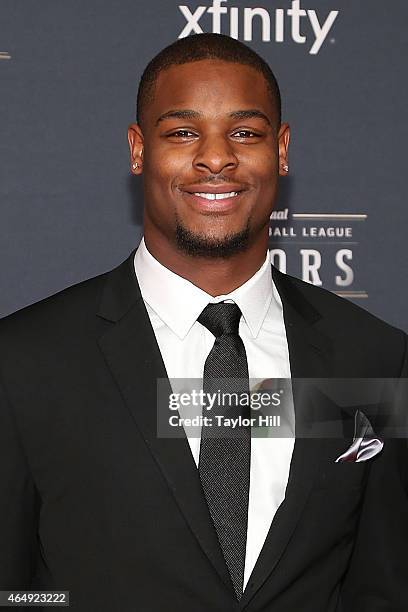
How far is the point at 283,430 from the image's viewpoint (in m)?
2.08

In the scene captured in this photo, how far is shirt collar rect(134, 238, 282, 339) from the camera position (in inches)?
83.4

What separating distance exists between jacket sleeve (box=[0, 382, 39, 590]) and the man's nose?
2.05ft

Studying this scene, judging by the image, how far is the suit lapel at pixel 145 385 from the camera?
1.92 m

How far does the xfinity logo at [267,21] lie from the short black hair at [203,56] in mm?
991

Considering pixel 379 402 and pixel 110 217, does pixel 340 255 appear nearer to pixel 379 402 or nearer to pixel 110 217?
pixel 110 217

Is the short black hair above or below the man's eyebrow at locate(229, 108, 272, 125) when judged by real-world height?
above

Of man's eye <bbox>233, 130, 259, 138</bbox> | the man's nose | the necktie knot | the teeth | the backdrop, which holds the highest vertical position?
the backdrop

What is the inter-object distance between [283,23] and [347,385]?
1456 mm

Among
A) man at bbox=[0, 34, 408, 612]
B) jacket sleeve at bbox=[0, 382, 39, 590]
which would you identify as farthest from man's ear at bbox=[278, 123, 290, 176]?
jacket sleeve at bbox=[0, 382, 39, 590]

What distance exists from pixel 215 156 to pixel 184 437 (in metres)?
0.58

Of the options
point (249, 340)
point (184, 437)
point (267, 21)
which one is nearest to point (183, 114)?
point (249, 340)

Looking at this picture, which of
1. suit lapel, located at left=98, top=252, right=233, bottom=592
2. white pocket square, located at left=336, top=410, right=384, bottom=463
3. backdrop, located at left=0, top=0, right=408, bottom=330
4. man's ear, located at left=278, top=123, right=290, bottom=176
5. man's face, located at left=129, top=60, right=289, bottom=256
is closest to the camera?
suit lapel, located at left=98, top=252, right=233, bottom=592

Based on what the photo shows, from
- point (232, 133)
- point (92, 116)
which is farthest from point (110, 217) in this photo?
point (232, 133)

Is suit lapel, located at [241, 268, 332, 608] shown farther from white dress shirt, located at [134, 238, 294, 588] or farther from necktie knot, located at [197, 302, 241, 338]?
necktie knot, located at [197, 302, 241, 338]
